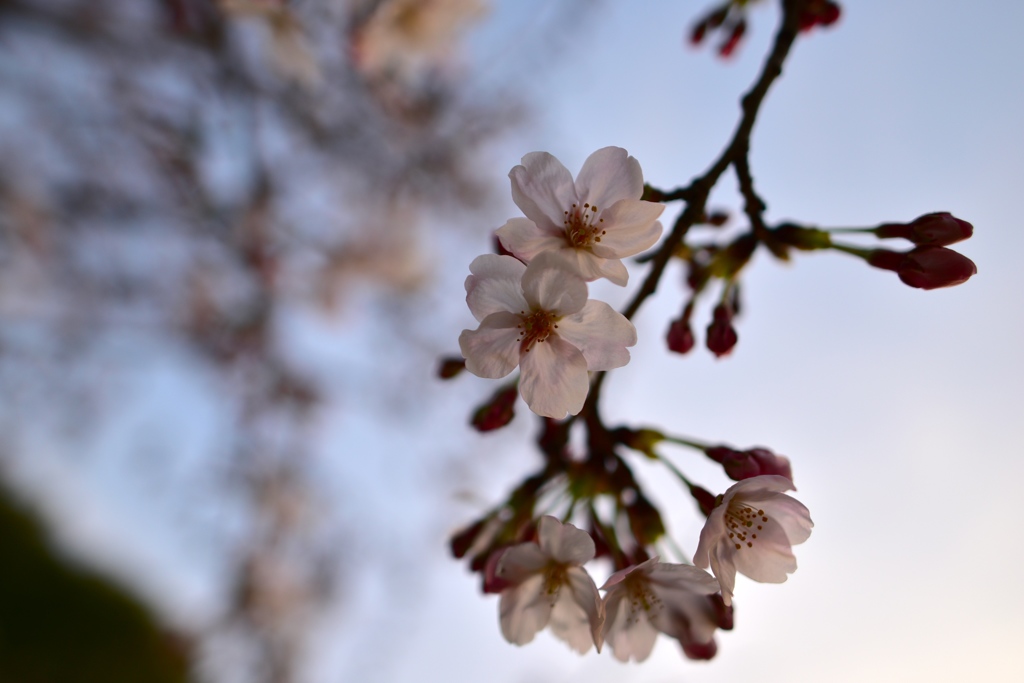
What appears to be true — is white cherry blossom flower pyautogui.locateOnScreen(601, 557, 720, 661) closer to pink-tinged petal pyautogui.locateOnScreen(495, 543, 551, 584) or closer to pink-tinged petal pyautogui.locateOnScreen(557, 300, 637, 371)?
pink-tinged petal pyautogui.locateOnScreen(495, 543, 551, 584)

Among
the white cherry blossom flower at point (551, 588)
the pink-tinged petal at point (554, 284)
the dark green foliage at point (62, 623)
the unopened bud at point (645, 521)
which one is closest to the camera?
the pink-tinged petal at point (554, 284)

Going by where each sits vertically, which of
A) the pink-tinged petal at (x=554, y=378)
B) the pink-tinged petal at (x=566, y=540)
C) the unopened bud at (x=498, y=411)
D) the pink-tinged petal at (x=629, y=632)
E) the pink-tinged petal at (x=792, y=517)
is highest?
the unopened bud at (x=498, y=411)

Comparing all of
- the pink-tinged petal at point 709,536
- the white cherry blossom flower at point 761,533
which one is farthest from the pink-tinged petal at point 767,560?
the pink-tinged petal at point 709,536

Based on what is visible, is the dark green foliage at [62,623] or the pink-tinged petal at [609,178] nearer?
the pink-tinged petal at [609,178]

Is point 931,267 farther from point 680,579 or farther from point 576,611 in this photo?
point 576,611

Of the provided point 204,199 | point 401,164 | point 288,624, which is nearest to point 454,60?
point 401,164

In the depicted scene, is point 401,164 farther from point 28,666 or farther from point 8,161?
point 28,666

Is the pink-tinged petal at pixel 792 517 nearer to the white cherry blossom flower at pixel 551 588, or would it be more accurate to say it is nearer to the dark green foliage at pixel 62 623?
the white cherry blossom flower at pixel 551 588
